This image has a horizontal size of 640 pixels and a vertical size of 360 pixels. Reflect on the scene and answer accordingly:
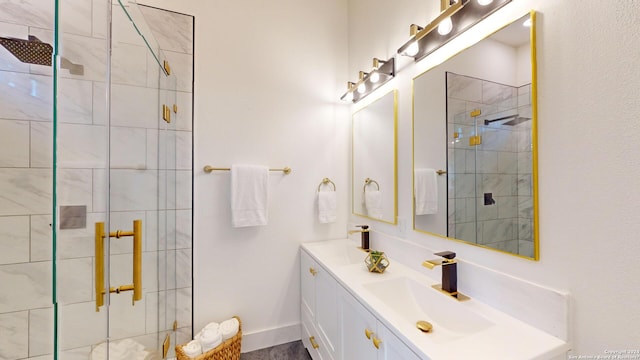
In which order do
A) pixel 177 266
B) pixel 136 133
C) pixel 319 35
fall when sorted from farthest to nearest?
pixel 319 35 < pixel 177 266 < pixel 136 133

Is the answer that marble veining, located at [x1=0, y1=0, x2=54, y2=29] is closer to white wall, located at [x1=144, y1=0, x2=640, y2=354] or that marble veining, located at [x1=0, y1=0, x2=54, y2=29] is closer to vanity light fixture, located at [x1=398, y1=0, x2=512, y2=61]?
white wall, located at [x1=144, y1=0, x2=640, y2=354]

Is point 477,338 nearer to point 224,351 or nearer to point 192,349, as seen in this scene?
point 224,351

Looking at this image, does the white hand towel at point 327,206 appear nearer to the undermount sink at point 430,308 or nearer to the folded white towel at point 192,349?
the undermount sink at point 430,308

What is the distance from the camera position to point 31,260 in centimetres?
139

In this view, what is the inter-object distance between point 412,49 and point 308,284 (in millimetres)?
1674

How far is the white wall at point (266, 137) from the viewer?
72.9 inches

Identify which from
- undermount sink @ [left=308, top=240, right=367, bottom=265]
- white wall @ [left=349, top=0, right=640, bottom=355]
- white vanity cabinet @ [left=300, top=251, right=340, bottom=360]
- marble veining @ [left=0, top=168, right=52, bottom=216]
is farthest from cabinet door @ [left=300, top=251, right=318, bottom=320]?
marble veining @ [left=0, top=168, right=52, bottom=216]

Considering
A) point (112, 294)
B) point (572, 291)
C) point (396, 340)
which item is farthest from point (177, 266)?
point (572, 291)

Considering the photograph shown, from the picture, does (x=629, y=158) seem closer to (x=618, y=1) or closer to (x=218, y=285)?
(x=618, y=1)

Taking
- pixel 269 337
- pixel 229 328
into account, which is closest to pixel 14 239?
pixel 229 328

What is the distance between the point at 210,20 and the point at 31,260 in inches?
73.3

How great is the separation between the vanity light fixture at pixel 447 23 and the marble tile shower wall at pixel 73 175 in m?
1.51

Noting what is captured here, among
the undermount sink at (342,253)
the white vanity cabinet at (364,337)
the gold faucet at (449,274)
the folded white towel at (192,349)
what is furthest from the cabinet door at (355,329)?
the folded white towel at (192,349)

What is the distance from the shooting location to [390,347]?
0.90 m
